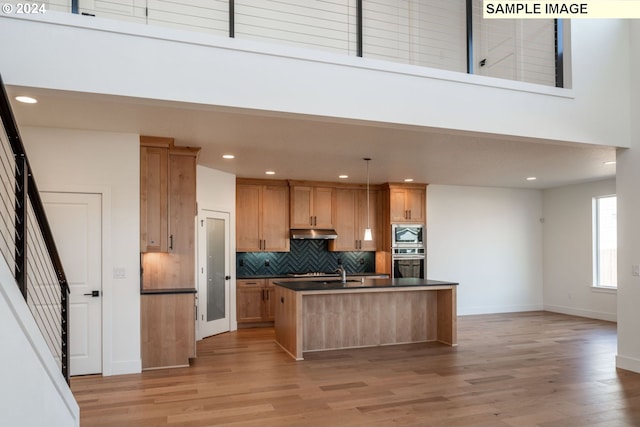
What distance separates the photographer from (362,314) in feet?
19.6

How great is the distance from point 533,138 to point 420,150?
4.54 feet

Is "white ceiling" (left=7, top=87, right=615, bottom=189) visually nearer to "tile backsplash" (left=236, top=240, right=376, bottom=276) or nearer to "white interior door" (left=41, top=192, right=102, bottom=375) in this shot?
"white interior door" (left=41, top=192, right=102, bottom=375)

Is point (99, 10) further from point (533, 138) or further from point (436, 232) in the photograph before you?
point (436, 232)

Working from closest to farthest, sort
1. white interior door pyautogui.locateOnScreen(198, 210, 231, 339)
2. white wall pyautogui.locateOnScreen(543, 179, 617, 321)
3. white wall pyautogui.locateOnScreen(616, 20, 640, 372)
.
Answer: white wall pyautogui.locateOnScreen(616, 20, 640, 372) < white interior door pyautogui.locateOnScreen(198, 210, 231, 339) < white wall pyautogui.locateOnScreen(543, 179, 617, 321)

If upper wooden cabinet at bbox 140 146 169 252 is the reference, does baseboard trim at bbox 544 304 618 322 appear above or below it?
below

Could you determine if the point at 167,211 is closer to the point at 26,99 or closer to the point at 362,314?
the point at 26,99

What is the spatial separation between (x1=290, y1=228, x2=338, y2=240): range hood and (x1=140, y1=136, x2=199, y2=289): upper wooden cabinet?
9.01 feet

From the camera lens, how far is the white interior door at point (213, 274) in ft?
21.6

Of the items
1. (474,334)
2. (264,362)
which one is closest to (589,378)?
(474,334)

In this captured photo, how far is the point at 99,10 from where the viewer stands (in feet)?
16.3

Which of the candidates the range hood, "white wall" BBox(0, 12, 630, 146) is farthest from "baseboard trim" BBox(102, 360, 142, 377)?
the range hood

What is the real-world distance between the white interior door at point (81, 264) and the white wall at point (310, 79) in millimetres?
1867

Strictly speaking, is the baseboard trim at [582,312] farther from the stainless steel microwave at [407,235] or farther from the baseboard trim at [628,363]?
the stainless steel microwave at [407,235]

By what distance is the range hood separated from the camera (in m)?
7.77
